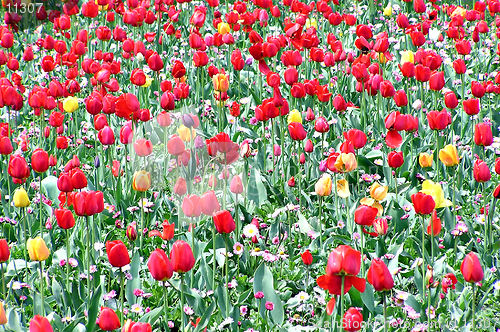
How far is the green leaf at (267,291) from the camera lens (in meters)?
2.42

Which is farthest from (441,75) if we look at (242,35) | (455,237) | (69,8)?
(69,8)

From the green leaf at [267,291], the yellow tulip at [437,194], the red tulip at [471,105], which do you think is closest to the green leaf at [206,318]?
the green leaf at [267,291]

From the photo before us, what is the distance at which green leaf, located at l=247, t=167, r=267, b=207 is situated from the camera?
345 cm

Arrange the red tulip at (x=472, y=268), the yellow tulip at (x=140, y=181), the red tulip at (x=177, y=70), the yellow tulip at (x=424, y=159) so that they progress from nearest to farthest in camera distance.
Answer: the red tulip at (x=472, y=268), the yellow tulip at (x=140, y=181), the yellow tulip at (x=424, y=159), the red tulip at (x=177, y=70)

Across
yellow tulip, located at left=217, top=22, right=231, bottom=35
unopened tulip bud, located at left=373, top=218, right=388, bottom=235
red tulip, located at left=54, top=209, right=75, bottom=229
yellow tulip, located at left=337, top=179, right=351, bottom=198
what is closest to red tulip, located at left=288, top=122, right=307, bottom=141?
yellow tulip, located at left=337, top=179, right=351, bottom=198

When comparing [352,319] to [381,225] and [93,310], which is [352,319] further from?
[93,310]

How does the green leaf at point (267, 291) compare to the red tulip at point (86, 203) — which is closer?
the red tulip at point (86, 203)

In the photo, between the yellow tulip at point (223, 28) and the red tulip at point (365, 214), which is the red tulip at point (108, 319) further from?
the yellow tulip at point (223, 28)

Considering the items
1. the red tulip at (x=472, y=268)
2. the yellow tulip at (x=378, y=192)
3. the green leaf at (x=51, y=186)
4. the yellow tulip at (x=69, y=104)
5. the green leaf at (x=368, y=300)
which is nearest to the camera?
the red tulip at (x=472, y=268)

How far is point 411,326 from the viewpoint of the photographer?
2.36 m

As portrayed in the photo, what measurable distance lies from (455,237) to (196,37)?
8.91 ft

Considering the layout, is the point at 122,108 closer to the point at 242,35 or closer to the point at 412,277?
the point at 412,277

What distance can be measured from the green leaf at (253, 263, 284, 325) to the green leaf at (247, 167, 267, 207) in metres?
0.95

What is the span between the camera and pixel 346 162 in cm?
267
